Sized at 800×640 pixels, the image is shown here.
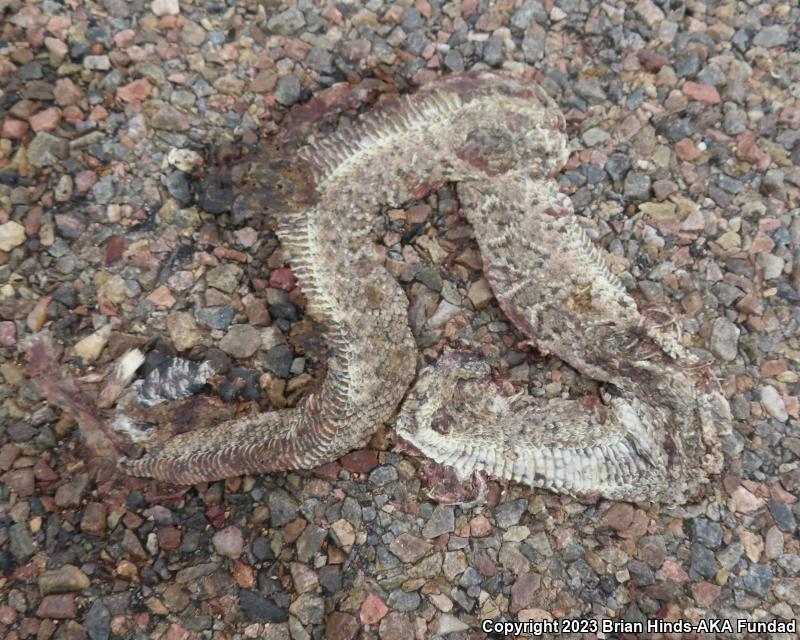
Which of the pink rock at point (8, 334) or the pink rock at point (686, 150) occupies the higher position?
the pink rock at point (686, 150)

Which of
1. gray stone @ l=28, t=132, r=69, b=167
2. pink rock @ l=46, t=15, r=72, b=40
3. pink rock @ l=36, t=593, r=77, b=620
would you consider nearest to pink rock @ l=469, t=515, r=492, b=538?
pink rock @ l=36, t=593, r=77, b=620

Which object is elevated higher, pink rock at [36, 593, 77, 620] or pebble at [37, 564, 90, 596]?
pebble at [37, 564, 90, 596]

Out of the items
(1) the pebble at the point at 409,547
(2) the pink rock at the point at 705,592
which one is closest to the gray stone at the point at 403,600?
(1) the pebble at the point at 409,547

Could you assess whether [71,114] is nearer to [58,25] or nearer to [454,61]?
[58,25]

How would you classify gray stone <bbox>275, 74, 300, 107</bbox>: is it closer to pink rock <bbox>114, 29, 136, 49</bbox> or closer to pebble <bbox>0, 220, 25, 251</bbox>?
pink rock <bbox>114, 29, 136, 49</bbox>

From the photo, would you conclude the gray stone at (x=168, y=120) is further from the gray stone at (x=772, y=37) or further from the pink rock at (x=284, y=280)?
the gray stone at (x=772, y=37)
